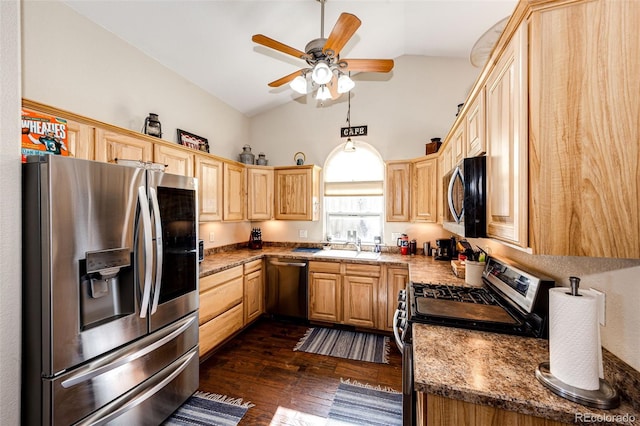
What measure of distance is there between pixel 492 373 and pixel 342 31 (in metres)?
2.04

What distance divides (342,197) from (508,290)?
2.65 metres

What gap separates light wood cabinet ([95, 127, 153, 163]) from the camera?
184 cm

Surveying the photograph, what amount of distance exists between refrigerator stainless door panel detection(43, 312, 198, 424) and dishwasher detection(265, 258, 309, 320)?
1546 mm

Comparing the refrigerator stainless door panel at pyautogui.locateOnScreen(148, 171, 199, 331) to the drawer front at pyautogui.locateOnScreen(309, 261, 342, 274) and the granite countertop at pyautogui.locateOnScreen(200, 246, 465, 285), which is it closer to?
the granite countertop at pyautogui.locateOnScreen(200, 246, 465, 285)

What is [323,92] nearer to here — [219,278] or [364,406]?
[219,278]

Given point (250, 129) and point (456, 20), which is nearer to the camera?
point (456, 20)

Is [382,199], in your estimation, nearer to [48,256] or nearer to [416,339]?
[416,339]

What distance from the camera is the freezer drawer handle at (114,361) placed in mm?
1290

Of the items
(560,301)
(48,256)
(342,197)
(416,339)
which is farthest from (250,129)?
(560,301)

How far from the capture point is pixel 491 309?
146cm

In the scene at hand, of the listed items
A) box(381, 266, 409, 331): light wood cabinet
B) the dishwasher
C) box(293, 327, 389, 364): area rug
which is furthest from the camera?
the dishwasher

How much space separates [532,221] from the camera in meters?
0.84

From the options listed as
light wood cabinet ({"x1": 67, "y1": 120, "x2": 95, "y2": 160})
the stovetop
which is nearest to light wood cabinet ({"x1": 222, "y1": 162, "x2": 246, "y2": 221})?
light wood cabinet ({"x1": 67, "y1": 120, "x2": 95, "y2": 160})

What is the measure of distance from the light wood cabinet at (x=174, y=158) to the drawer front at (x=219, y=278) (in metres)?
1.07
